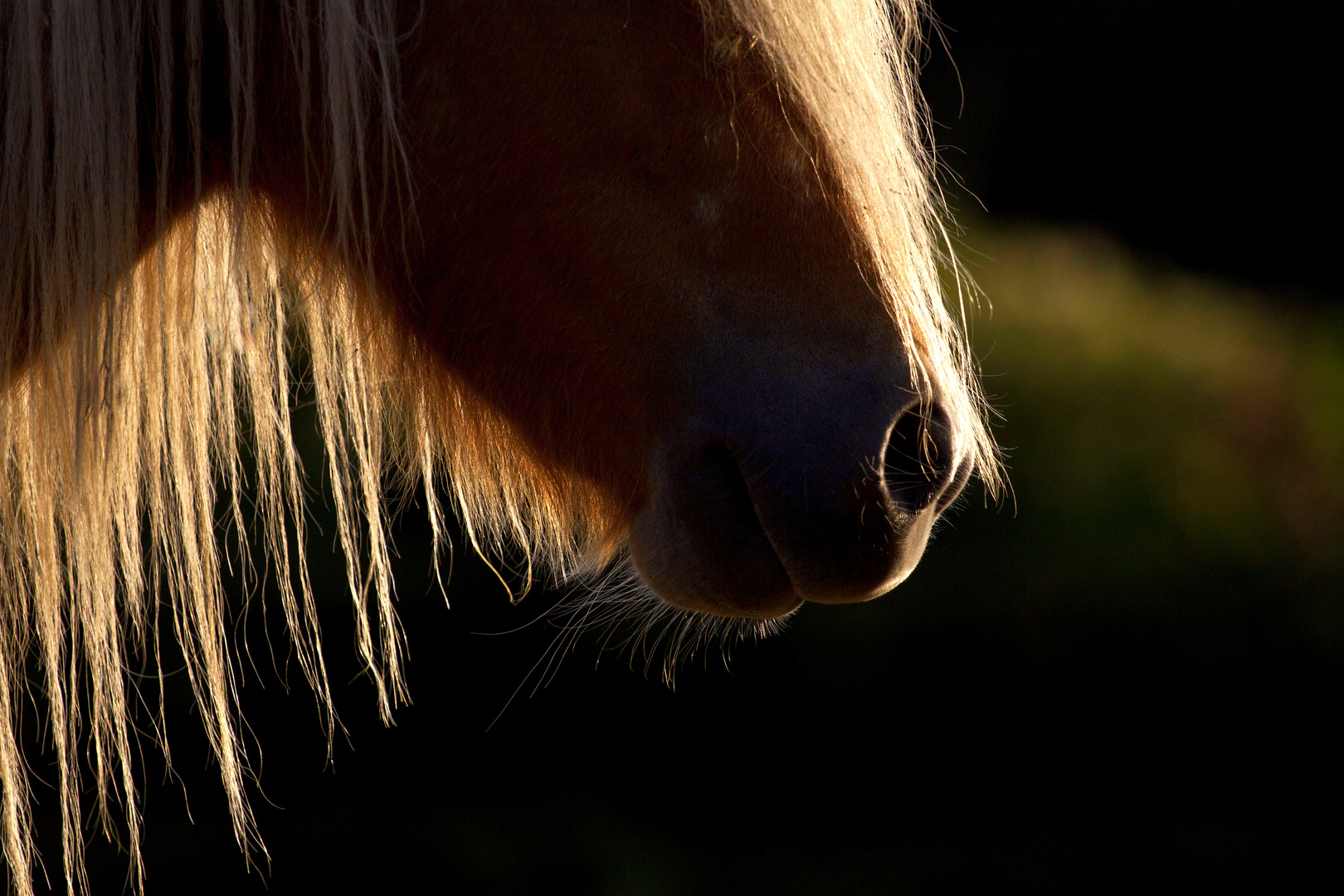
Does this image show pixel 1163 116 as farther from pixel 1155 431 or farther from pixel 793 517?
pixel 793 517

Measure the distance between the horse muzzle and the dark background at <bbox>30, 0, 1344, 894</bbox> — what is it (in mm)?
1544

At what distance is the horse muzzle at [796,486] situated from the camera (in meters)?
0.65

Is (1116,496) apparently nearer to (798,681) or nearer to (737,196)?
(798,681)

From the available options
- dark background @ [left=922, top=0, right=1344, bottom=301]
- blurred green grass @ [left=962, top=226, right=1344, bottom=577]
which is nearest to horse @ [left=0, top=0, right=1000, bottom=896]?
blurred green grass @ [left=962, top=226, right=1344, bottom=577]

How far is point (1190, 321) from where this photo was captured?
2.63 metres

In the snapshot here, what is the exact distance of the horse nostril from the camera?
674 millimetres

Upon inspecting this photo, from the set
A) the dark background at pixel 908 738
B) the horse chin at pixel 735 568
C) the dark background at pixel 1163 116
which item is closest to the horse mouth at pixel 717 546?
the horse chin at pixel 735 568

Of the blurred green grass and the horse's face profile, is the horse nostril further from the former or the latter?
the blurred green grass

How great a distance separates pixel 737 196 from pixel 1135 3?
177 inches

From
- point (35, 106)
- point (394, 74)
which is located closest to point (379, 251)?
point (394, 74)

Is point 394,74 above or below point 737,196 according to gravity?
above

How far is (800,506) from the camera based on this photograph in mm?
654

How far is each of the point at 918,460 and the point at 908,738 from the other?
180 centimetres

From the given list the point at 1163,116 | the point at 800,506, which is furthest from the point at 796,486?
the point at 1163,116
